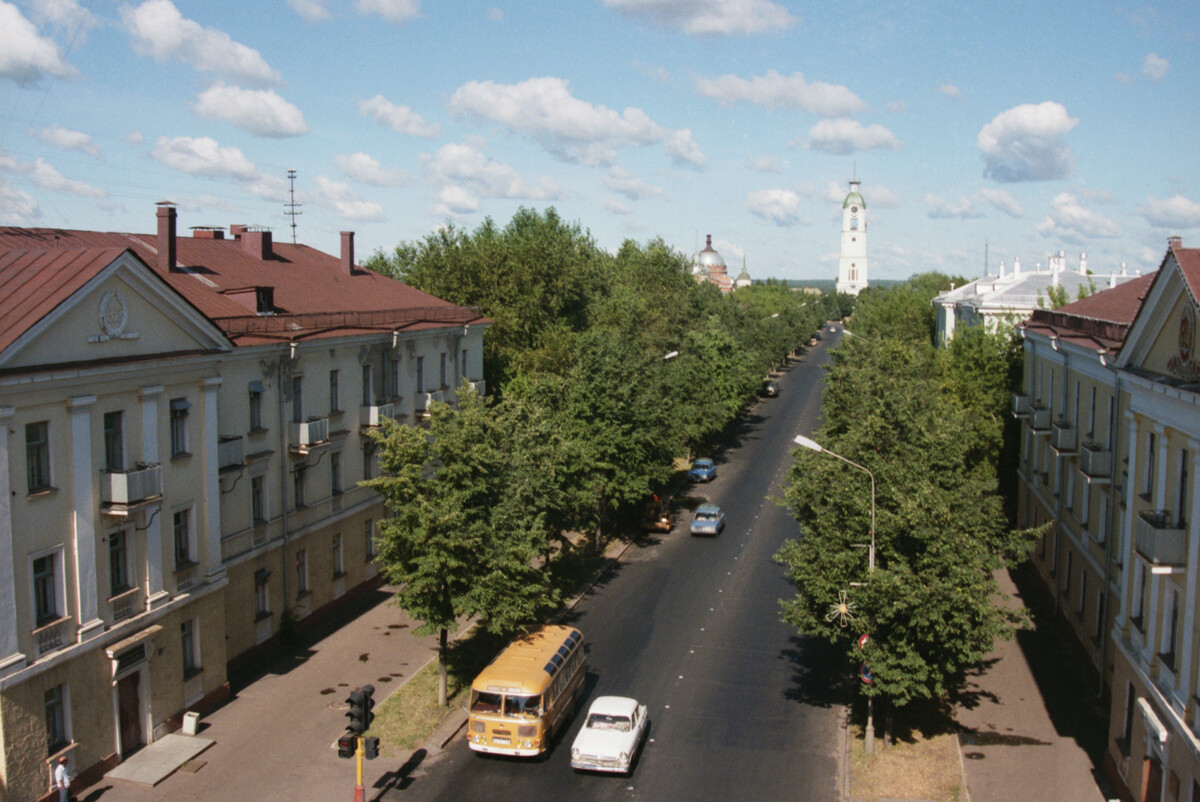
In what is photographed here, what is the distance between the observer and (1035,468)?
3822cm

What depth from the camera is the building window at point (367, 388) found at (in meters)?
35.2

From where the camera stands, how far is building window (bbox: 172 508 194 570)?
24641 mm

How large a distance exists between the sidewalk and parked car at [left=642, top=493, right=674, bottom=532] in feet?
Result: 59.3

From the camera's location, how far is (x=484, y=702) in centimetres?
2245

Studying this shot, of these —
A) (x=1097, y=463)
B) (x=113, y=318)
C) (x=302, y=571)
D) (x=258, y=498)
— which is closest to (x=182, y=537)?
(x=258, y=498)

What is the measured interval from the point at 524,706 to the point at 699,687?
6793 mm

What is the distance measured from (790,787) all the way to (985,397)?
1029 inches

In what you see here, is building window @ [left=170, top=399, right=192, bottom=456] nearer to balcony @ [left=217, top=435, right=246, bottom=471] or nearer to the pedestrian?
balcony @ [left=217, top=435, right=246, bottom=471]

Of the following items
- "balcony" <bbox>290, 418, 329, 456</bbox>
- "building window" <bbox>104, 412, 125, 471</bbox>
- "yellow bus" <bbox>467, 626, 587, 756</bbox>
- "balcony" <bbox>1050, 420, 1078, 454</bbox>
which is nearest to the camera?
"yellow bus" <bbox>467, 626, 587, 756</bbox>

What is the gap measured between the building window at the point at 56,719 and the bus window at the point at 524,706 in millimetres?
9514

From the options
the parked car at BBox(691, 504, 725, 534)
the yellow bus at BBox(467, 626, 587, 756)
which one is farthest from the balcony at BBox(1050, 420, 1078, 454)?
the yellow bus at BBox(467, 626, 587, 756)

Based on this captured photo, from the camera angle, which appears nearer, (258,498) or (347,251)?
(258,498)

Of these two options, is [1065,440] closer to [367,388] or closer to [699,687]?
[699,687]

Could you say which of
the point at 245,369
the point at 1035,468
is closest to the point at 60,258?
the point at 245,369
